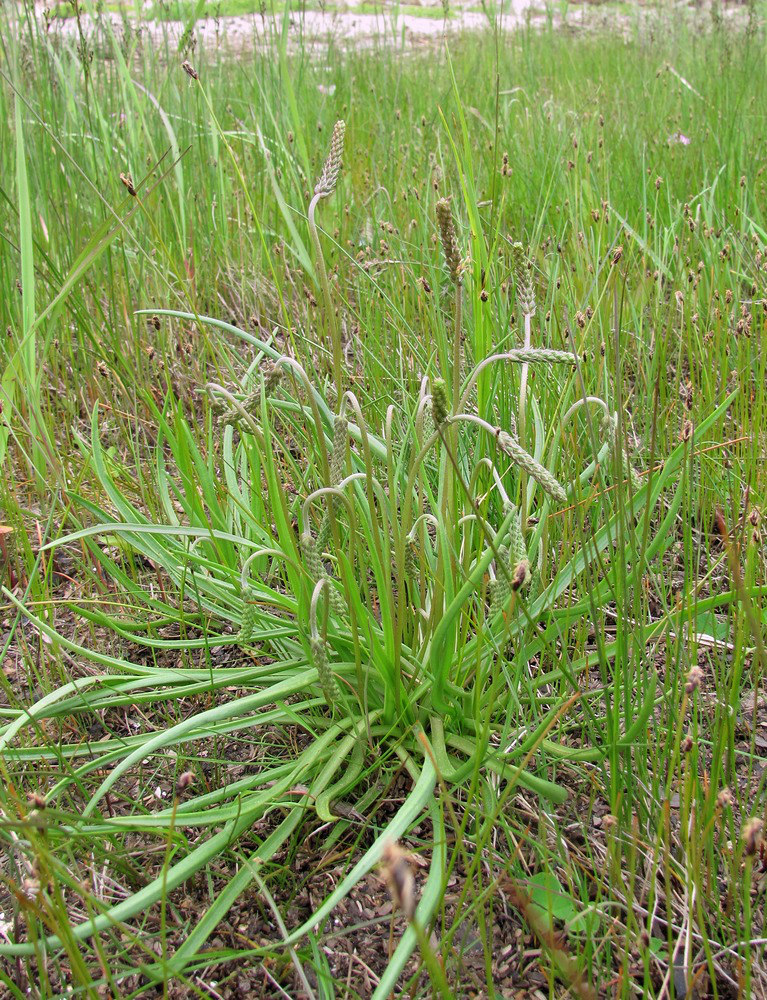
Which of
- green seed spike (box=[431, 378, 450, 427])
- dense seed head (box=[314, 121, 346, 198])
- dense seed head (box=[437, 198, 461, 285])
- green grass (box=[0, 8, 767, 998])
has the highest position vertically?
dense seed head (box=[314, 121, 346, 198])

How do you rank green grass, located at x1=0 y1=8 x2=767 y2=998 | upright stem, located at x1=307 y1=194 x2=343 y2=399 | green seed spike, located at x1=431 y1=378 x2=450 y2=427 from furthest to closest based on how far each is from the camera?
upright stem, located at x1=307 y1=194 x2=343 y2=399
green grass, located at x1=0 y1=8 x2=767 y2=998
green seed spike, located at x1=431 y1=378 x2=450 y2=427

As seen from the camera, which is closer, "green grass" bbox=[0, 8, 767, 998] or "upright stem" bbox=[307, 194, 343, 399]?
"green grass" bbox=[0, 8, 767, 998]

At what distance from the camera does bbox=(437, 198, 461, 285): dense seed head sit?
2.87 feet

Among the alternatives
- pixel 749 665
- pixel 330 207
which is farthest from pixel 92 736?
pixel 330 207

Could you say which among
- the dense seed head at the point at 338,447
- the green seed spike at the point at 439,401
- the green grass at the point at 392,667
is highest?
the green seed spike at the point at 439,401

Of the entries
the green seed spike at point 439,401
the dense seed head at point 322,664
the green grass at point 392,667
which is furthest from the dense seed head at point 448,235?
the dense seed head at point 322,664

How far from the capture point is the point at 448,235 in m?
0.93

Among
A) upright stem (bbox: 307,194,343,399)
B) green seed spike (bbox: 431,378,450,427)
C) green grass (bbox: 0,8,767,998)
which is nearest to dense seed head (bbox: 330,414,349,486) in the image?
green grass (bbox: 0,8,767,998)

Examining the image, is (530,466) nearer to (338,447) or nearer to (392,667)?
(338,447)

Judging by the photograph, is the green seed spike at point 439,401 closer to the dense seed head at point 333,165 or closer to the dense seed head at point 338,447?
the dense seed head at point 338,447

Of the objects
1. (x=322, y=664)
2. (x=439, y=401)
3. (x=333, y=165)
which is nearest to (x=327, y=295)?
(x=333, y=165)

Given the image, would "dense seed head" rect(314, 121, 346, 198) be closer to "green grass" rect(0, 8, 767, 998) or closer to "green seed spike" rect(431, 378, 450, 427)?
"green grass" rect(0, 8, 767, 998)

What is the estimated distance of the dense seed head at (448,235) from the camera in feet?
2.87

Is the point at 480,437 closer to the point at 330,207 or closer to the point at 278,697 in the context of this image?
the point at 278,697
